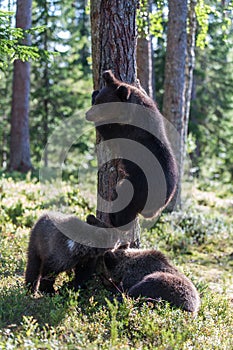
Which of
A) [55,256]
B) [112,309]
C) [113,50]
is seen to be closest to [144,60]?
[113,50]

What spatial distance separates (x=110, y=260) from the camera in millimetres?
6625

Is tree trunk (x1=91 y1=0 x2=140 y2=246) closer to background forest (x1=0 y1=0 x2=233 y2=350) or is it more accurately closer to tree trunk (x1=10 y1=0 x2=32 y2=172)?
background forest (x1=0 y1=0 x2=233 y2=350)

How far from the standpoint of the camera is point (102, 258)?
21.9 ft

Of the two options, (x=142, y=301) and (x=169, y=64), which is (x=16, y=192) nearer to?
(x=169, y=64)

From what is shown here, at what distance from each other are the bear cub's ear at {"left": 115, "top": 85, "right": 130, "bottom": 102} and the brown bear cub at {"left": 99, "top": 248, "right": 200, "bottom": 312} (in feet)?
7.10

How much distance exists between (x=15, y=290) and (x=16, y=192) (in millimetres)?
7286

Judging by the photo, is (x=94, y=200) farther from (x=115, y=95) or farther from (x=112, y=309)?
(x=112, y=309)

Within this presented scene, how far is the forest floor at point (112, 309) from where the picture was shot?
4.60 metres

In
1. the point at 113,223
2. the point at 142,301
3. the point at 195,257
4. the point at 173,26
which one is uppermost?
the point at 173,26

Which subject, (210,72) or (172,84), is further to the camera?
(210,72)

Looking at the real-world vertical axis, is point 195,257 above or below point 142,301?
below

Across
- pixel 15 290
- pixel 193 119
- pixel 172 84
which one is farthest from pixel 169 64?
pixel 193 119

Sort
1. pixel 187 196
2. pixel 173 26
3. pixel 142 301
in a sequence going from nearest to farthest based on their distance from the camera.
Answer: pixel 142 301 → pixel 173 26 → pixel 187 196

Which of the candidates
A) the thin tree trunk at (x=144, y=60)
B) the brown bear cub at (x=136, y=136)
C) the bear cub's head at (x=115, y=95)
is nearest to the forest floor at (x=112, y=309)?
the brown bear cub at (x=136, y=136)
